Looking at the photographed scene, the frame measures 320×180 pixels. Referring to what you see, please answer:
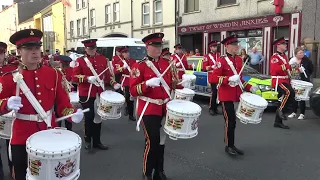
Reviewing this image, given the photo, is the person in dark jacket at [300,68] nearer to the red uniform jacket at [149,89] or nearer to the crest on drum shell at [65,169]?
the red uniform jacket at [149,89]

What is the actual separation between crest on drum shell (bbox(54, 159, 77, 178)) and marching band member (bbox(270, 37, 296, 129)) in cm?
546

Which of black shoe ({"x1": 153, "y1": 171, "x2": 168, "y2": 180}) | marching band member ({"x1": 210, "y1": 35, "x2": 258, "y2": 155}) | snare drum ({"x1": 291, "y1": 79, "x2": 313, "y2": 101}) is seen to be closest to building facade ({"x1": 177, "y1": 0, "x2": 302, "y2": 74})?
snare drum ({"x1": 291, "y1": 79, "x2": 313, "y2": 101})

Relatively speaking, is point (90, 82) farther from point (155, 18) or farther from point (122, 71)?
point (155, 18)

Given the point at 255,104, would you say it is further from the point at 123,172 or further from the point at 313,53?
the point at 313,53

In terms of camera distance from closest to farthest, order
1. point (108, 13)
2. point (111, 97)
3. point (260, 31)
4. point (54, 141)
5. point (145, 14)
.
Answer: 1. point (54, 141)
2. point (111, 97)
3. point (260, 31)
4. point (145, 14)
5. point (108, 13)

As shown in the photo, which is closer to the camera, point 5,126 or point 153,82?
point 153,82

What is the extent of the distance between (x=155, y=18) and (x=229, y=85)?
1928cm

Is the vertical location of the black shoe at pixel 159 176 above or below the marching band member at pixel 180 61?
below

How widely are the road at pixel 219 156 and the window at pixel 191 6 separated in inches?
582

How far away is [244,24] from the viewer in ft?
58.6

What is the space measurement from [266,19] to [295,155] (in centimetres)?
1225

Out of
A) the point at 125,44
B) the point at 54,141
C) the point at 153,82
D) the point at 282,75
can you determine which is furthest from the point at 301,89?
the point at 125,44

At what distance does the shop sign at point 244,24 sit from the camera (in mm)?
15988

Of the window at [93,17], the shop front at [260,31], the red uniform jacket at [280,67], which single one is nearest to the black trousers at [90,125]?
the red uniform jacket at [280,67]
